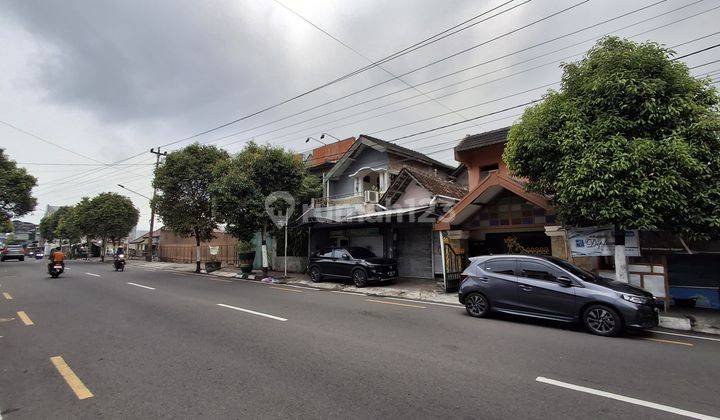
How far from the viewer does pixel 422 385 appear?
442 centimetres

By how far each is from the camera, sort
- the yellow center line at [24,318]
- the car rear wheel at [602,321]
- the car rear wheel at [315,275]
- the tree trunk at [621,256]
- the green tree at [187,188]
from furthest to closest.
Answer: the green tree at [187,188], the car rear wheel at [315,275], the tree trunk at [621,256], the yellow center line at [24,318], the car rear wheel at [602,321]

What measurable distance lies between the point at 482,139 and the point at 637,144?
31.7ft

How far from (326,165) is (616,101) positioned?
695 inches

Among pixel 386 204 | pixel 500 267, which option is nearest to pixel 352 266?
pixel 386 204

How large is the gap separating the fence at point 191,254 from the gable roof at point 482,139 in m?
18.1

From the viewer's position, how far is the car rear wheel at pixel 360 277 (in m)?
14.8

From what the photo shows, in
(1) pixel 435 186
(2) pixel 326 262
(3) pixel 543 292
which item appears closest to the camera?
(3) pixel 543 292

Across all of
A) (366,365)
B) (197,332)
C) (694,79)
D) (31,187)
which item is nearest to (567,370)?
(366,365)

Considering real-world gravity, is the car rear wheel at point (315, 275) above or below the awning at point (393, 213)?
below

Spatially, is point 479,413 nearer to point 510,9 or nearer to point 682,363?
point 682,363

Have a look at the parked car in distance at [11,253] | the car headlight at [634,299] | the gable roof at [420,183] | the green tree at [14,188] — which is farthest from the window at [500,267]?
the parked car in distance at [11,253]

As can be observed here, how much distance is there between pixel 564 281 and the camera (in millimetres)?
7805

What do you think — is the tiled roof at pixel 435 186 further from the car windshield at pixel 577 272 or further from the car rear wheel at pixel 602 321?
the car rear wheel at pixel 602 321

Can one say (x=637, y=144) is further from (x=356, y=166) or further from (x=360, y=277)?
(x=356, y=166)
